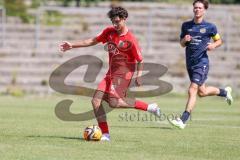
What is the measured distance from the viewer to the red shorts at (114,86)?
11.3m

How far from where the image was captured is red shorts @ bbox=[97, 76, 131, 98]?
11.3 m

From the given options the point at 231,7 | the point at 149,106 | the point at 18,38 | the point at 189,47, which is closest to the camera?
the point at 149,106

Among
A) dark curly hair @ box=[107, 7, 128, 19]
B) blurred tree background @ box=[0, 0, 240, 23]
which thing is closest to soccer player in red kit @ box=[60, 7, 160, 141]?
dark curly hair @ box=[107, 7, 128, 19]

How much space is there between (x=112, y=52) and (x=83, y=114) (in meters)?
5.39

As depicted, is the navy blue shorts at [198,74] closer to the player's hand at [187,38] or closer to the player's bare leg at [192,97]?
the player's bare leg at [192,97]

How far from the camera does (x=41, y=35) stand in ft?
93.6

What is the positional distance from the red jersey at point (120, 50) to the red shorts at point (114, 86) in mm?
77

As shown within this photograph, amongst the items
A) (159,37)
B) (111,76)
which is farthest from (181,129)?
(159,37)

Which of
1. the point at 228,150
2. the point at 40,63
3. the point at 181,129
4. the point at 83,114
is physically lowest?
the point at 40,63

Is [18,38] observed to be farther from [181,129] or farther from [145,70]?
[181,129]

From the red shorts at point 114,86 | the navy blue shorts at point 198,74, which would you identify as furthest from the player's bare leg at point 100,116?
the navy blue shorts at point 198,74

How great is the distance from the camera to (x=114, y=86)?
11.5 m

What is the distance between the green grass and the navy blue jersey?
1.23 m

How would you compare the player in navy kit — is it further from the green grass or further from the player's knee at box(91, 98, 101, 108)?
the player's knee at box(91, 98, 101, 108)
